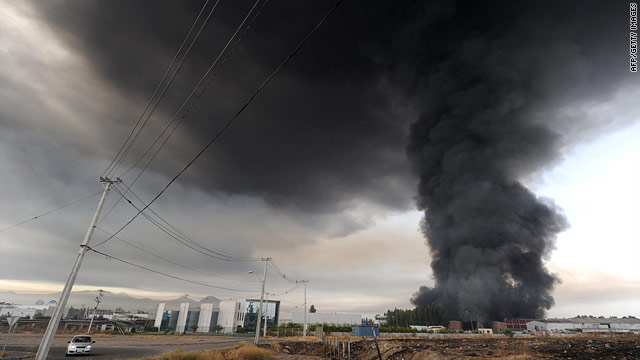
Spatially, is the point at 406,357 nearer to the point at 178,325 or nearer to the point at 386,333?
the point at 386,333

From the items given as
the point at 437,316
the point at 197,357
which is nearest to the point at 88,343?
the point at 197,357

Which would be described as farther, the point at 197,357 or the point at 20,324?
the point at 20,324

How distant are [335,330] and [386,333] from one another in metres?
12.5

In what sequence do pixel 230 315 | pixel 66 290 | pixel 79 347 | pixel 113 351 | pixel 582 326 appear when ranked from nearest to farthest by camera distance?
1. pixel 66 290
2. pixel 79 347
3. pixel 113 351
4. pixel 230 315
5. pixel 582 326

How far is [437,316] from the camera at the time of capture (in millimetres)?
111750

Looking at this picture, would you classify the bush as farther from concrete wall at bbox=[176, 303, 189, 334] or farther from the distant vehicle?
concrete wall at bbox=[176, 303, 189, 334]

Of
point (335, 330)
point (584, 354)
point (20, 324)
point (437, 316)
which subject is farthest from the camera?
point (437, 316)

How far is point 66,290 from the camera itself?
18.3m

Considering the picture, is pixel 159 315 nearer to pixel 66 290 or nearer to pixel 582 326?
pixel 66 290

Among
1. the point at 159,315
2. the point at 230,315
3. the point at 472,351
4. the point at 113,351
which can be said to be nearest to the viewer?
the point at 113,351

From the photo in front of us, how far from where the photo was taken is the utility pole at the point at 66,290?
53.5 feet

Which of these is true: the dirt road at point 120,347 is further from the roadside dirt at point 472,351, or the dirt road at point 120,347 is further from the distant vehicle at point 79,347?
the roadside dirt at point 472,351

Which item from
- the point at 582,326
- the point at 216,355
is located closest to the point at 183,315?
the point at 216,355

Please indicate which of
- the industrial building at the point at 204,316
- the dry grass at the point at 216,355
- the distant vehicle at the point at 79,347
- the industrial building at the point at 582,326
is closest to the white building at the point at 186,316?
the industrial building at the point at 204,316
